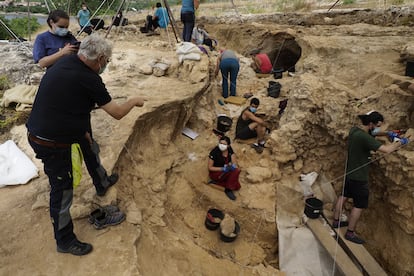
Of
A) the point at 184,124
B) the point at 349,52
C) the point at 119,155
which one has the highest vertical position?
the point at 349,52

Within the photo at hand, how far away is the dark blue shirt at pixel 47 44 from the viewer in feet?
12.3

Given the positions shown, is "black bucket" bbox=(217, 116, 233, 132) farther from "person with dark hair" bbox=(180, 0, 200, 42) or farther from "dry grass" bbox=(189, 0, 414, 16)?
"dry grass" bbox=(189, 0, 414, 16)

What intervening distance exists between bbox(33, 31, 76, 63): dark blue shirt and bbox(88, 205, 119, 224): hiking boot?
6.84 ft

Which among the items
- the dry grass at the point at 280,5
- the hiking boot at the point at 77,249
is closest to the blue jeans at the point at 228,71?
the hiking boot at the point at 77,249

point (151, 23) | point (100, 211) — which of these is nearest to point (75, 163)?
point (100, 211)

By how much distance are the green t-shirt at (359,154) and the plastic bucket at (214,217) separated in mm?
2166

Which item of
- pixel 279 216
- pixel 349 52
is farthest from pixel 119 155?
pixel 349 52

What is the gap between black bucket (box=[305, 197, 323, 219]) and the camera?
5000 millimetres

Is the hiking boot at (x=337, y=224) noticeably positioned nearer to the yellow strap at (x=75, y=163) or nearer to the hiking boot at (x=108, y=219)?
the hiking boot at (x=108, y=219)

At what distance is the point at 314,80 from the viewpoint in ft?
20.4

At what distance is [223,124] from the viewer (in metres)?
6.59

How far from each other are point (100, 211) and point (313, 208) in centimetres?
343

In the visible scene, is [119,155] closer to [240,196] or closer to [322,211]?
[240,196]

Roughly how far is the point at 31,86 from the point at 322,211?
557 cm
